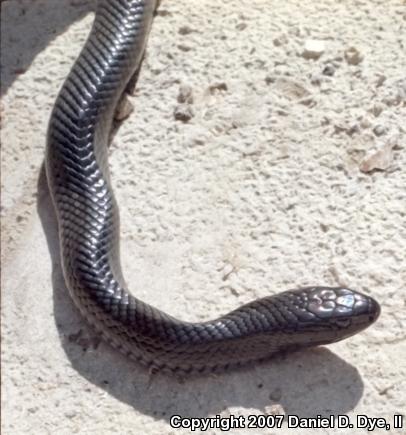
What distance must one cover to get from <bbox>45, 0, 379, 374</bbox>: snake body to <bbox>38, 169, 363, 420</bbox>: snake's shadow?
68 mm

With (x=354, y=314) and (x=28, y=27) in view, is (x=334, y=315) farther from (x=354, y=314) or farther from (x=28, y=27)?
(x=28, y=27)

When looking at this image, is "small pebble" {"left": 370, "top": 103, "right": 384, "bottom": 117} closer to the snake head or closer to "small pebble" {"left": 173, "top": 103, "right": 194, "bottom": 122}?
"small pebble" {"left": 173, "top": 103, "right": 194, "bottom": 122}

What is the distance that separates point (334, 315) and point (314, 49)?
1741 mm

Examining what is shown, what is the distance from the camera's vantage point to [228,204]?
211 inches

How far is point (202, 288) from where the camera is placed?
16.7ft

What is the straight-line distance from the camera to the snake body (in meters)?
4.64

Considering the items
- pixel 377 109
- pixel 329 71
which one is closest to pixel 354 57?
pixel 329 71

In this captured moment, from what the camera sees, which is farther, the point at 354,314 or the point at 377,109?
the point at 377,109

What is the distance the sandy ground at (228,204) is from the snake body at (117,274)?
126mm

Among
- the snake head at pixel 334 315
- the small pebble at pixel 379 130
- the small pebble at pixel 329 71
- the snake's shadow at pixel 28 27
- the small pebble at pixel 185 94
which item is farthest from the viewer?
the snake's shadow at pixel 28 27

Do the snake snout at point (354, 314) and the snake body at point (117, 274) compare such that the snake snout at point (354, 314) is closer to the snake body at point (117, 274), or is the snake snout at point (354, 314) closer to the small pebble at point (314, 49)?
the snake body at point (117, 274)

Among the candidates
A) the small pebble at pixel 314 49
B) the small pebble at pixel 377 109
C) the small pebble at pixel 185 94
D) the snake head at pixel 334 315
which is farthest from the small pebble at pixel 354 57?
the snake head at pixel 334 315

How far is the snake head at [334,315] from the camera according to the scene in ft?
15.0

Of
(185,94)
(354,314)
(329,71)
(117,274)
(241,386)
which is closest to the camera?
(354,314)
